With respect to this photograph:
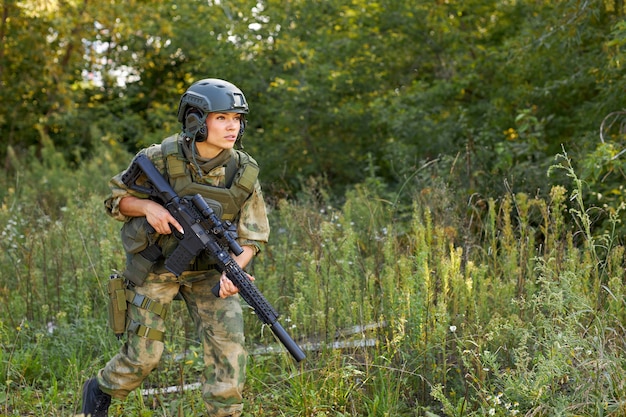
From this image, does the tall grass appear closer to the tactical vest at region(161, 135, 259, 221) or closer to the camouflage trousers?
the camouflage trousers

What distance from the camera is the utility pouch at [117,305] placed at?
11.6 ft

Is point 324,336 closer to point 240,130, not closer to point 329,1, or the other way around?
point 240,130

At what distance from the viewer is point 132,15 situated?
12273 millimetres

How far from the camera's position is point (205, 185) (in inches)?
137

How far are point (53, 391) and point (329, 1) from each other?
6823 mm

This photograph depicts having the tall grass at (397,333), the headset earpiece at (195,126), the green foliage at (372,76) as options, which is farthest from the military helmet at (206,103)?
the green foliage at (372,76)

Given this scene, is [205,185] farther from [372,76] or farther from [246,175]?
[372,76]

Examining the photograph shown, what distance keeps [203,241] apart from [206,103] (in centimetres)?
59

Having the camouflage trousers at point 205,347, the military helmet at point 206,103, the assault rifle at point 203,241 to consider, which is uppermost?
the military helmet at point 206,103

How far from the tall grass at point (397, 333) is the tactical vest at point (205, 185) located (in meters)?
0.86

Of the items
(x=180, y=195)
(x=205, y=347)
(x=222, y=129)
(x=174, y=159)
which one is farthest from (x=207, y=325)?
(x=222, y=129)

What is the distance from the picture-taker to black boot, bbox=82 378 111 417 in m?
3.67

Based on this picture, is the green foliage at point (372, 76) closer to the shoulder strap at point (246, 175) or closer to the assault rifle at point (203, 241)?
the shoulder strap at point (246, 175)

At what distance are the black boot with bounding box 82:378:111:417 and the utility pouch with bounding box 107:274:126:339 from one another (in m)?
0.33
